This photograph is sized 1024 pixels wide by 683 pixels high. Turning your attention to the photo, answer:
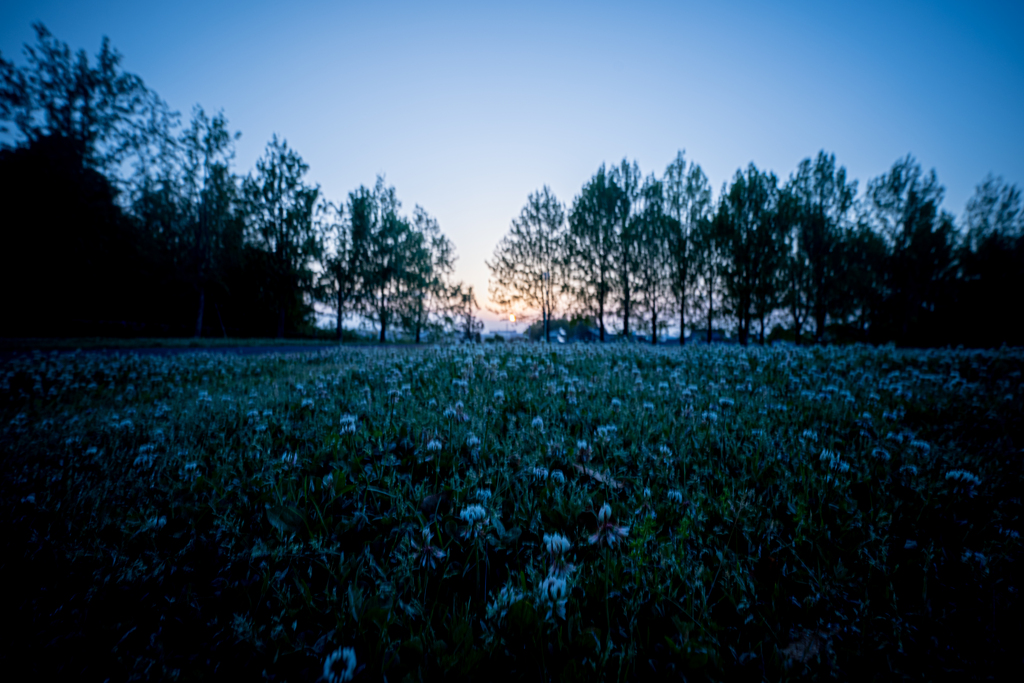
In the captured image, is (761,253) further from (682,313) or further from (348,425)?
(348,425)

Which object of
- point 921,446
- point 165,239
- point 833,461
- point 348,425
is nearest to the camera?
point 833,461

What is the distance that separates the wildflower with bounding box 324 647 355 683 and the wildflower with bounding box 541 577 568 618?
2.37 ft

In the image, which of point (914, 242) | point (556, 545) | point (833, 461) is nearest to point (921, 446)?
point (833, 461)

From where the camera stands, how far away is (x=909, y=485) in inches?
98.3

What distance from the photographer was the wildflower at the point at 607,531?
6.20 ft

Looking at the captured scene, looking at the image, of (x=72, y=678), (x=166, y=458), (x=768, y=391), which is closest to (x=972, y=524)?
(x=768, y=391)

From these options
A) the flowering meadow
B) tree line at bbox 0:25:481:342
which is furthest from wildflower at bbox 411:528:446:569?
tree line at bbox 0:25:481:342

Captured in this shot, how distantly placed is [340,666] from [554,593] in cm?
80

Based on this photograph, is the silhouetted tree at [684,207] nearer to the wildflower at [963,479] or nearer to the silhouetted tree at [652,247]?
the silhouetted tree at [652,247]

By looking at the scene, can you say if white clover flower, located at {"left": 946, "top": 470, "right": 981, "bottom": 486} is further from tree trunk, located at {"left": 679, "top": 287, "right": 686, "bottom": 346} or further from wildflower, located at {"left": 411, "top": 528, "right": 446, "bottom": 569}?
tree trunk, located at {"left": 679, "top": 287, "right": 686, "bottom": 346}

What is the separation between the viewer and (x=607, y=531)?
1.93 m

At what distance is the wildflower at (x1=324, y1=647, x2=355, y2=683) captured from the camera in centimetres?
123

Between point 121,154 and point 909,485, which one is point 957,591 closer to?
point 909,485

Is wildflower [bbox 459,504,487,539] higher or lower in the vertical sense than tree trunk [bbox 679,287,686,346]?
lower
